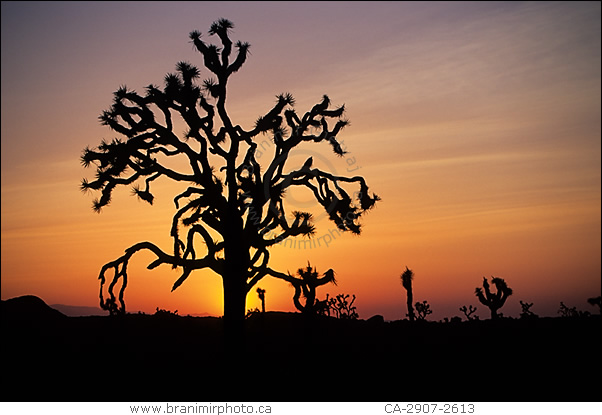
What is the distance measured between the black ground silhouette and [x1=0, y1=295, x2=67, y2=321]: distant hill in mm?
88

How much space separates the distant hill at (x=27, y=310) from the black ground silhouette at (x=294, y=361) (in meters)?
0.09

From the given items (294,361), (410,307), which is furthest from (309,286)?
(410,307)

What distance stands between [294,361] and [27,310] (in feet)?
37.6

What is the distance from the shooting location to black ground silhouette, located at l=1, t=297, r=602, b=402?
12.5m

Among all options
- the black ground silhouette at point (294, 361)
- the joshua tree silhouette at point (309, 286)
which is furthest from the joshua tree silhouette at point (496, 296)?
the joshua tree silhouette at point (309, 286)

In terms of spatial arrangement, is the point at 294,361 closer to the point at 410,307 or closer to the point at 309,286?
the point at 309,286

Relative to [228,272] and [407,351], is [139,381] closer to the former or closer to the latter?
[228,272]

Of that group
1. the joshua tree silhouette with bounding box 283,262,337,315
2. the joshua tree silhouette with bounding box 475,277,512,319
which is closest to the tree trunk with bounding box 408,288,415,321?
the joshua tree silhouette with bounding box 475,277,512,319

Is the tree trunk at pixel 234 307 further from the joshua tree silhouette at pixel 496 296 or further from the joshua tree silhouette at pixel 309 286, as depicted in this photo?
the joshua tree silhouette at pixel 496 296

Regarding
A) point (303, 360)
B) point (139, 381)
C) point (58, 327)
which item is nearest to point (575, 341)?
point (303, 360)

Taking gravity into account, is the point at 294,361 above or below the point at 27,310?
below

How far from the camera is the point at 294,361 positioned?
599 inches

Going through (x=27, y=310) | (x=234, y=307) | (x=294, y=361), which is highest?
(x=27, y=310)
